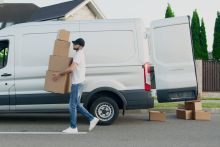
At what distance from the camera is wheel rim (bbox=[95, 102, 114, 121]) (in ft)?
31.4

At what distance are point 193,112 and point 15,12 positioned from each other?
1197 inches

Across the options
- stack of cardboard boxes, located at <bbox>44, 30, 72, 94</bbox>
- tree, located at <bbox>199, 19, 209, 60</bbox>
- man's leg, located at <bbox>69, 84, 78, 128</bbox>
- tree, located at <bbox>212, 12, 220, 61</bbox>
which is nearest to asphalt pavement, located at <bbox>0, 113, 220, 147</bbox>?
man's leg, located at <bbox>69, 84, 78, 128</bbox>

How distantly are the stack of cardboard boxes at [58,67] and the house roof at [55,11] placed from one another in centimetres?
2271

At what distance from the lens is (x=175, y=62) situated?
32.3 feet

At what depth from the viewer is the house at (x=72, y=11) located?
32584mm

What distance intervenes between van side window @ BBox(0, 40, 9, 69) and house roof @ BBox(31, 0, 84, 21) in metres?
22.0

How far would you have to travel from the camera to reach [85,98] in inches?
378

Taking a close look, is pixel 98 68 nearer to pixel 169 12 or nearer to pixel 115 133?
pixel 115 133

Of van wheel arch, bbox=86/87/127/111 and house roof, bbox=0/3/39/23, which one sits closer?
van wheel arch, bbox=86/87/127/111

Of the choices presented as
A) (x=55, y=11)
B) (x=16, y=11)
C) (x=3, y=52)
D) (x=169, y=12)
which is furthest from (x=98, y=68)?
(x=16, y=11)

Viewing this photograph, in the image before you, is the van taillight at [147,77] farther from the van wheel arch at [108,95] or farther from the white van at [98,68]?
the van wheel arch at [108,95]

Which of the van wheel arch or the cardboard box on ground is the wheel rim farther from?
the cardboard box on ground

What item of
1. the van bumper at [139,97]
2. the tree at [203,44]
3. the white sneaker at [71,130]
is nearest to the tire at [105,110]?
the van bumper at [139,97]

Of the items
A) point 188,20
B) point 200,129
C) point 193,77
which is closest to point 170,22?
point 188,20
